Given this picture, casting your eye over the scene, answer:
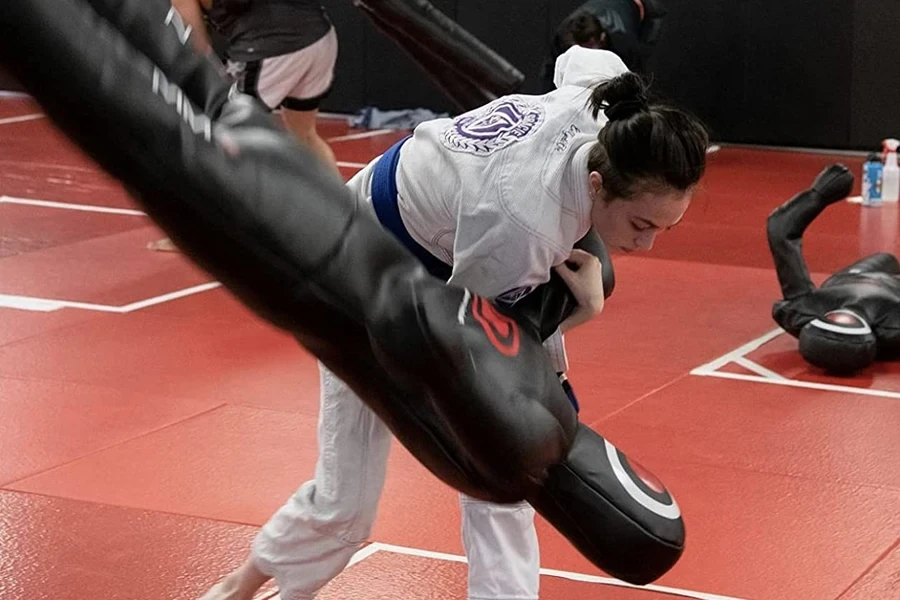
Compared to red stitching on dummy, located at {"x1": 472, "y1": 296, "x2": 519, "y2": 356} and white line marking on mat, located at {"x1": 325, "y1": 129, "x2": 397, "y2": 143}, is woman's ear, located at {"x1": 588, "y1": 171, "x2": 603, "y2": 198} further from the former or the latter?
white line marking on mat, located at {"x1": 325, "y1": 129, "x2": 397, "y2": 143}

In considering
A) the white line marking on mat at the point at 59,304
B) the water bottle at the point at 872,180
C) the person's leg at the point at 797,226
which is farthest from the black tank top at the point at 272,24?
the water bottle at the point at 872,180

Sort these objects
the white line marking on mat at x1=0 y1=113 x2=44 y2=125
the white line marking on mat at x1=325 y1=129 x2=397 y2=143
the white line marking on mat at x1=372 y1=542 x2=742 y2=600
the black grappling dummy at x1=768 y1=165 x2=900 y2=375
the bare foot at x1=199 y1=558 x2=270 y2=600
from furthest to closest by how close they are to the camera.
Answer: the white line marking on mat at x1=0 y1=113 x2=44 y2=125, the white line marking on mat at x1=325 y1=129 x2=397 y2=143, the black grappling dummy at x1=768 y1=165 x2=900 y2=375, the white line marking on mat at x1=372 y1=542 x2=742 y2=600, the bare foot at x1=199 y1=558 x2=270 y2=600

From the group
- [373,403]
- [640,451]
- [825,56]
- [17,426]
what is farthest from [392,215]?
[825,56]

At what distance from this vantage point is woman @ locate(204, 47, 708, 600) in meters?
2.93

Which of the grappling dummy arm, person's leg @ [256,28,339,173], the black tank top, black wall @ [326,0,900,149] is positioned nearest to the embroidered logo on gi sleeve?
the grappling dummy arm

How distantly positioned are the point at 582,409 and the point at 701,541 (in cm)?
121

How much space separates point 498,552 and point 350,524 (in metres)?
0.36

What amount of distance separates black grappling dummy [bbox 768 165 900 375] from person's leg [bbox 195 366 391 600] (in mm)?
2990

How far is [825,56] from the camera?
10797mm

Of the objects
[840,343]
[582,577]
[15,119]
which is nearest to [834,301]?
[840,343]

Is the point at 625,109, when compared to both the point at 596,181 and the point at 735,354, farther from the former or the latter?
the point at 735,354

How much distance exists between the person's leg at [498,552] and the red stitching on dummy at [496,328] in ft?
3.31

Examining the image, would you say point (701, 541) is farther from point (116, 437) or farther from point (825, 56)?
point (825, 56)

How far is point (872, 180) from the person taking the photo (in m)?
9.12
